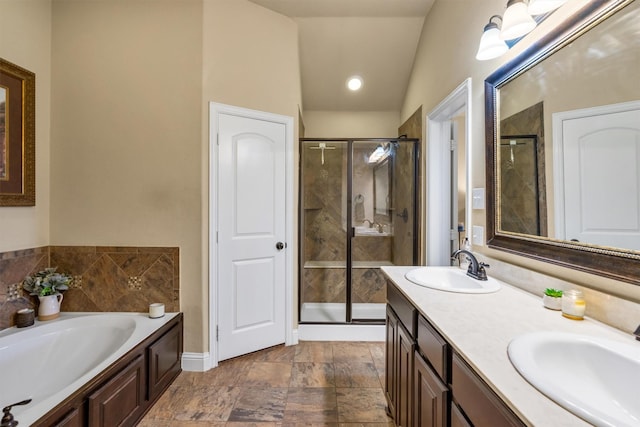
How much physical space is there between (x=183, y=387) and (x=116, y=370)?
2.14 feet

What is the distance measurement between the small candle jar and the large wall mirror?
0.11 m

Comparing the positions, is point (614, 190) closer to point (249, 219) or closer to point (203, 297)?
point (249, 219)

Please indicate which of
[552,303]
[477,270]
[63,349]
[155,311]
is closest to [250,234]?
[155,311]

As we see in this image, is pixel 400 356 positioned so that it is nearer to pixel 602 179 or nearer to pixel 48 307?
pixel 602 179

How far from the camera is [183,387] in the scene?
1.99 metres

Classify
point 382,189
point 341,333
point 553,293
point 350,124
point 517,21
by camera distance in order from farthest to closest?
point 350,124 → point 382,189 → point 341,333 → point 517,21 → point 553,293

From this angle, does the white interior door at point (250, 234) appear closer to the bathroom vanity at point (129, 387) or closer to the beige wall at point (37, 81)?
the bathroom vanity at point (129, 387)

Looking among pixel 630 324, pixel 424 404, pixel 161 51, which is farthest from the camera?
pixel 161 51

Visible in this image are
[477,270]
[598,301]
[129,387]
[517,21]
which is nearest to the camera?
[598,301]

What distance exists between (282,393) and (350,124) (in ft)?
10.0

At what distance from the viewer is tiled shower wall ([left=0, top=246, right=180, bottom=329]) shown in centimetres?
215

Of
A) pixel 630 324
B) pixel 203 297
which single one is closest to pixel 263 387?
pixel 203 297

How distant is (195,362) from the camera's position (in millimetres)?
2182

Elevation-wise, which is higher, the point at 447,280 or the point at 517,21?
the point at 517,21
